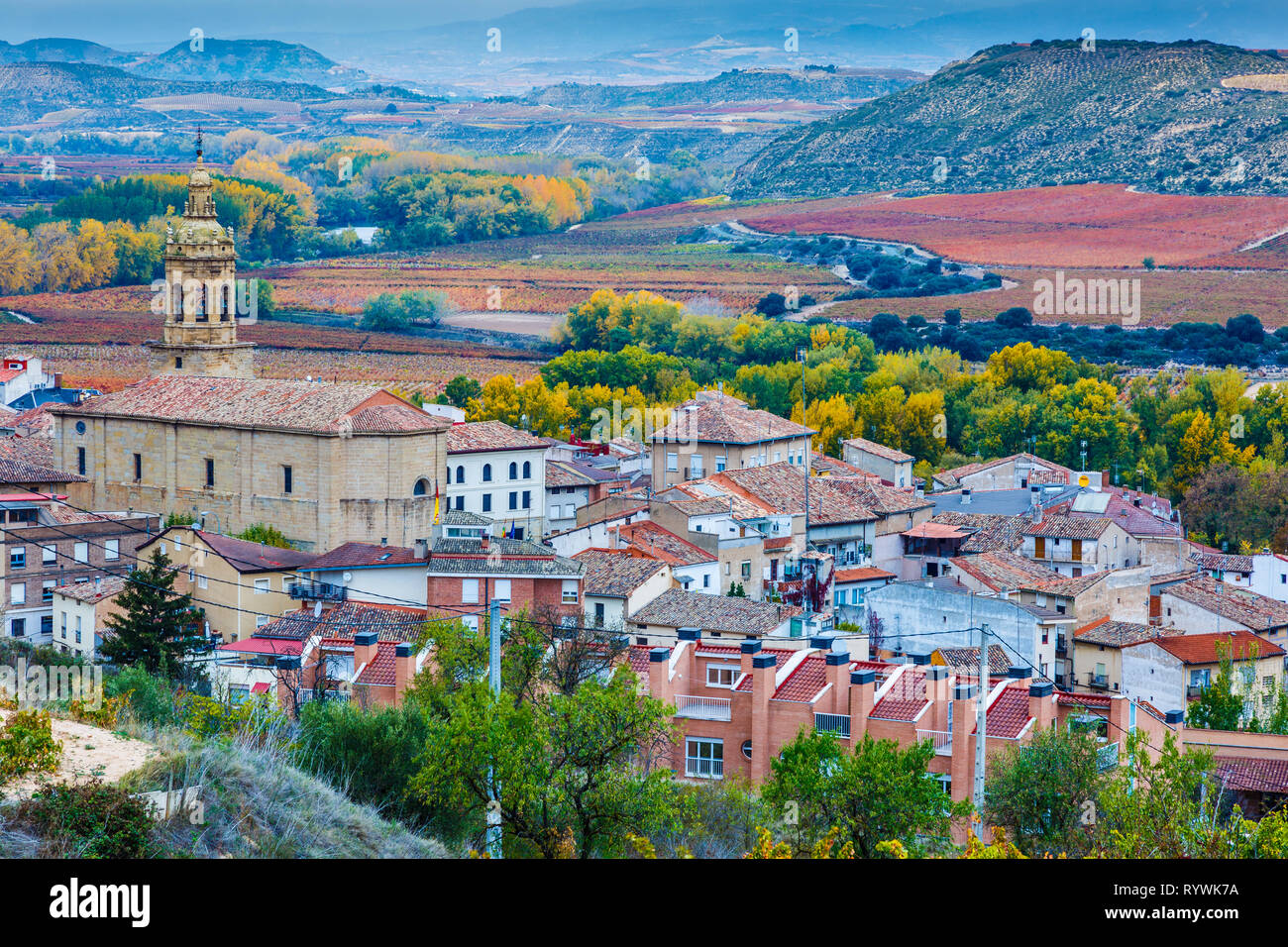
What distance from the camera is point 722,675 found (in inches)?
1142

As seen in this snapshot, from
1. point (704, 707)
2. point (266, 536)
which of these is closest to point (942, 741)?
point (704, 707)

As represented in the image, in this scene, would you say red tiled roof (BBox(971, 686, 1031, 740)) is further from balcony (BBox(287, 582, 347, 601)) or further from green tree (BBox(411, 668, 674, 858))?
balcony (BBox(287, 582, 347, 601))

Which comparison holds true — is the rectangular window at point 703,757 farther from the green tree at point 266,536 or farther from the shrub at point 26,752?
the green tree at point 266,536

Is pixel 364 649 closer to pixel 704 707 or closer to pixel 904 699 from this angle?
pixel 704 707

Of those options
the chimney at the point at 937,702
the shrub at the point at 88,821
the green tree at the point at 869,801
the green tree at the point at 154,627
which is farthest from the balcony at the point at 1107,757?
the green tree at the point at 154,627

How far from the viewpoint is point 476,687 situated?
20.2 metres

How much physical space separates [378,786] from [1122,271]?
114011mm

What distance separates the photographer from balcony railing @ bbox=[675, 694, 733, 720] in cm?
2852

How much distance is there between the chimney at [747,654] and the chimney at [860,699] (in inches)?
69.2

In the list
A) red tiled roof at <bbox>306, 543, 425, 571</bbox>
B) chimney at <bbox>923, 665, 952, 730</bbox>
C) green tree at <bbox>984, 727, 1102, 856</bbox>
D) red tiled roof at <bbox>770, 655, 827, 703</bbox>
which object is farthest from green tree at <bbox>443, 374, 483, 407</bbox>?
green tree at <bbox>984, 727, 1102, 856</bbox>

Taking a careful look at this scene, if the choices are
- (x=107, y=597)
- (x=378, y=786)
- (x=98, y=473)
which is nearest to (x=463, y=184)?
(x=98, y=473)

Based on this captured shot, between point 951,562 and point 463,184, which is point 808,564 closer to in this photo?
point 951,562

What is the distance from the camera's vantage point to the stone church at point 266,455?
44.6m

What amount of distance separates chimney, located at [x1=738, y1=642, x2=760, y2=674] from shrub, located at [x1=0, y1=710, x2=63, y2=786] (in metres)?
15.0
